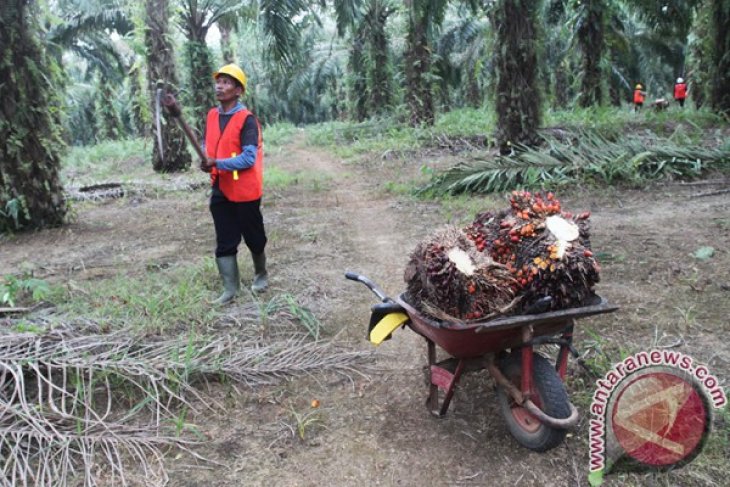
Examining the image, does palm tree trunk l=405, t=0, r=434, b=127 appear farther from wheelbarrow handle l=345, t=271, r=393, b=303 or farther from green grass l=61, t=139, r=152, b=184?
wheelbarrow handle l=345, t=271, r=393, b=303

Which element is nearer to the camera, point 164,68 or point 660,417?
point 660,417

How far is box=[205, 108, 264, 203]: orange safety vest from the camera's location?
3957 mm

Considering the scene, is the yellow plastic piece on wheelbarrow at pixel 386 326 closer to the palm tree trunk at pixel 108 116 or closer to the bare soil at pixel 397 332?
the bare soil at pixel 397 332

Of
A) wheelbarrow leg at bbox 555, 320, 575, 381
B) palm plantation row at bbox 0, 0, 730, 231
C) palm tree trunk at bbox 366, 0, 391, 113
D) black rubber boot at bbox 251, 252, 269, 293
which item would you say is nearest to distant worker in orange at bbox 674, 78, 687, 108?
palm plantation row at bbox 0, 0, 730, 231

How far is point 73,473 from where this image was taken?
2.46 m

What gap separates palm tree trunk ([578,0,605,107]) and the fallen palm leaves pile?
1244cm

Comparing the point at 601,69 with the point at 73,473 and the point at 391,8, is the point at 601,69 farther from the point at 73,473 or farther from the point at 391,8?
the point at 73,473

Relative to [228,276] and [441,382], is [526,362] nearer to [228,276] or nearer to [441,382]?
[441,382]

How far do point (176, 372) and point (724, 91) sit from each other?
1100cm

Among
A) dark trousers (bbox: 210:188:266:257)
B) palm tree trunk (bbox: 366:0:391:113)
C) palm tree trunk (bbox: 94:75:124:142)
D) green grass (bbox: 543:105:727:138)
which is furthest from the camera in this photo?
palm tree trunk (bbox: 94:75:124:142)

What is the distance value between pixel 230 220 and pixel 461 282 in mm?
2316

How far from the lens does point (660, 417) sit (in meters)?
2.08

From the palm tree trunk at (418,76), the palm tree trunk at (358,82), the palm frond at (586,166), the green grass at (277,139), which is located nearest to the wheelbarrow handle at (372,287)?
the palm frond at (586,166)

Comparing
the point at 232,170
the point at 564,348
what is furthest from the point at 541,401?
the point at 232,170
